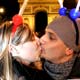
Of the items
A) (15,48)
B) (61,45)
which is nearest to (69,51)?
(61,45)

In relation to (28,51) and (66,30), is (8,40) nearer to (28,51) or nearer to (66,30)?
(28,51)

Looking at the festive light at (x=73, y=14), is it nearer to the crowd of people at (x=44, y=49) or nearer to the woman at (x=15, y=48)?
the crowd of people at (x=44, y=49)

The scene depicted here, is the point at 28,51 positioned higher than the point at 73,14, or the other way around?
the point at 73,14

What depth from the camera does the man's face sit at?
94cm

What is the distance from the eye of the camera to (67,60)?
0.96 m

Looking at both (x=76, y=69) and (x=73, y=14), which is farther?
(x=76, y=69)

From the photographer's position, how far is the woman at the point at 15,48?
959 millimetres

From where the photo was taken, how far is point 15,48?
0.97 m

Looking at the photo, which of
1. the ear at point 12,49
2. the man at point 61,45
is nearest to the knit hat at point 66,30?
the man at point 61,45

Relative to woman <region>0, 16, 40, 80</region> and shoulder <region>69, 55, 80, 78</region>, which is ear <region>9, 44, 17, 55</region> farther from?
shoulder <region>69, 55, 80, 78</region>

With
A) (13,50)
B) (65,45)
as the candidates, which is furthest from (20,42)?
(65,45)

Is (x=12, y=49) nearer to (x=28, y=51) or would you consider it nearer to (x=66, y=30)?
(x=28, y=51)

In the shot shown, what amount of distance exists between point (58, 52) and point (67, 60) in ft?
0.13

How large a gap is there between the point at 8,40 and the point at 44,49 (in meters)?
0.11
